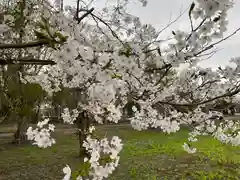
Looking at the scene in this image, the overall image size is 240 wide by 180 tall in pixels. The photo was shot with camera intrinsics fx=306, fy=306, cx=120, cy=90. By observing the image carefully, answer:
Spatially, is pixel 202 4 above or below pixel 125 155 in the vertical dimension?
above

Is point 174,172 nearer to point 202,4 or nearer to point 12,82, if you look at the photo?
point 12,82

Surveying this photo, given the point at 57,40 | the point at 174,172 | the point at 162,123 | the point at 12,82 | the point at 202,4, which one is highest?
the point at 12,82

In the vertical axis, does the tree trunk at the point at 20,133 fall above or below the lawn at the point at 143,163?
above

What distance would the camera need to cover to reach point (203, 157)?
39.2 ft

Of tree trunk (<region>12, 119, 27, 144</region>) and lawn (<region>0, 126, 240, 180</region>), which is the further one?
tree trunk (<region>12, 119, 27, 144</region>)

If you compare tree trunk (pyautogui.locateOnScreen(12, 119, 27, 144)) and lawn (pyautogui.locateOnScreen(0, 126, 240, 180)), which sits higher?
tree trunk (pyautogui.locateOnScreen(12, 119, 27, 144))

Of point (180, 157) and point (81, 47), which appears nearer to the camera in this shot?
point (81, 47)

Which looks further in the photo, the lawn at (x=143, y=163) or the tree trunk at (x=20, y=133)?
the tree trunk at (x=20, y=133)

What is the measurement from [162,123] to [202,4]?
274 cm

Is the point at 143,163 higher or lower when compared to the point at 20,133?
lower

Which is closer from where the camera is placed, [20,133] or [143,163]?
[143,163]

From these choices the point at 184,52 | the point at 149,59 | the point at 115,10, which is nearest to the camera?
the point at 184,52

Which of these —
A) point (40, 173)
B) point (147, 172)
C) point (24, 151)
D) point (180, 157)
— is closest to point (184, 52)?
point (147, 172)

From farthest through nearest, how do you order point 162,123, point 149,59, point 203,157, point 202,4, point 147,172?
point 203,157
point 147,172
point 162,123
point 149,59
point 202,4
